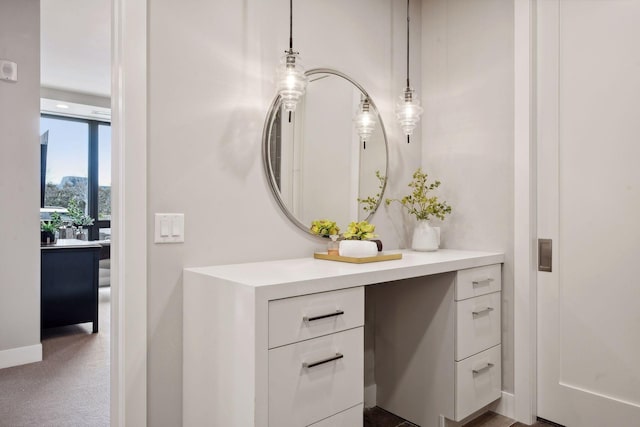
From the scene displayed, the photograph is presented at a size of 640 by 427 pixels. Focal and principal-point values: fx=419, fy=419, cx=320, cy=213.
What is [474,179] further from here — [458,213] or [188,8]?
[188,8]

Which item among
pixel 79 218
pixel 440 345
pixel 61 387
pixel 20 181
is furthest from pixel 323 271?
pixel 79 218

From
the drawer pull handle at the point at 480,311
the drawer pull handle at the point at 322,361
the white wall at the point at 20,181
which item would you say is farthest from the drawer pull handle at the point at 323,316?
the white wall at the point at 20,181

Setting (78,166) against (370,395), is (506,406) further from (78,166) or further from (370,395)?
(78,166)

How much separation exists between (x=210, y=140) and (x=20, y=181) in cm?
221

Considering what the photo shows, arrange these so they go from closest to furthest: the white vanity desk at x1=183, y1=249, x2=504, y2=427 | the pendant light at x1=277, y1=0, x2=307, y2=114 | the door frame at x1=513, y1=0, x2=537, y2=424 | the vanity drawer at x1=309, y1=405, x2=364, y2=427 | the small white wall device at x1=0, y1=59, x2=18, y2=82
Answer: the white vanity desk at x1=183, y1=249, x2=504, y2=427, the vanity drawer at x1=309, y1=405, x2=364, y2=427, the pendant light at x1=277, y1=0, x2=307, y2=114, the door frame at x1=513, y1=0, x2=537, y2=424, the small white wall device at x1=0, y1=59, x2=18, y2=82

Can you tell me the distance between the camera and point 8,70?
9.84 ft

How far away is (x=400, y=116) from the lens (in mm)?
2311

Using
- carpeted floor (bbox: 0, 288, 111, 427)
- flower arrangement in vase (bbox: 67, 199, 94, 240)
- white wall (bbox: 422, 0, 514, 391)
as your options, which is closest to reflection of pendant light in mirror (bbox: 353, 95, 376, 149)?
white wall (bbox: 422, 0, 514, 391)

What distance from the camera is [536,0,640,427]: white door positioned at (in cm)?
189

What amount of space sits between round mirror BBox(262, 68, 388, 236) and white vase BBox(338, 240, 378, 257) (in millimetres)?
281

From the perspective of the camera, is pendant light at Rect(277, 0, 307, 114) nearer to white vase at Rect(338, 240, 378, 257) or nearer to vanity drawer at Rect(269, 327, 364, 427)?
white vase at Rect(338, 240, 378, 257)

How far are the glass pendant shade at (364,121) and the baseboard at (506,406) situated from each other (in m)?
→ 1.57

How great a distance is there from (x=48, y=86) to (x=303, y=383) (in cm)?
615

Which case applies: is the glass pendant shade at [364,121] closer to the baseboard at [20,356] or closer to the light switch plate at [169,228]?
the light switch plate at [169,228]
